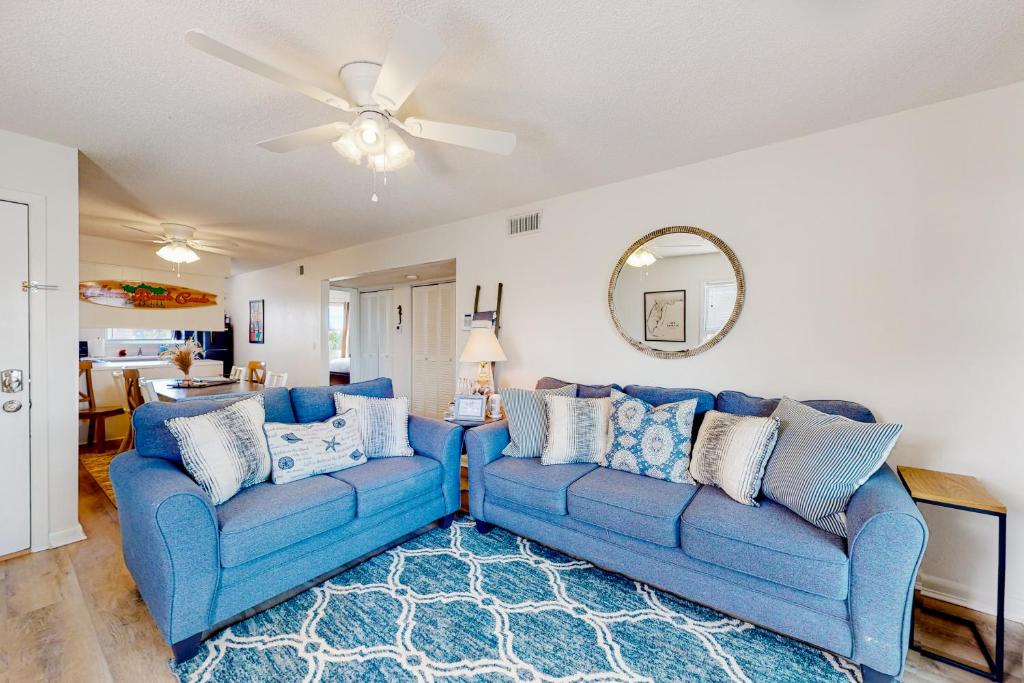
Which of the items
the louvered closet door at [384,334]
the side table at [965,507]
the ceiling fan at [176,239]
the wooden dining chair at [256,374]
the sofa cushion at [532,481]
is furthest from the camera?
the louvered closet door at [384,334]

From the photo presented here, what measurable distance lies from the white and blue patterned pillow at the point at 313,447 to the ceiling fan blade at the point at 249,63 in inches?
65.4

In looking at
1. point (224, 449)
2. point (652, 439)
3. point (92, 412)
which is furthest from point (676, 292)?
point (92, 412)

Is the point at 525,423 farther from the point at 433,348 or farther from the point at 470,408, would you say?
the point at 433,348

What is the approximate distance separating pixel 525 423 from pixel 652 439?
79 centimetres

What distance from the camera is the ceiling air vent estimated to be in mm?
3545

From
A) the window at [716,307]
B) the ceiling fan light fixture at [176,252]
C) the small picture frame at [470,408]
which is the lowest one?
the small picture frame at [470,408]

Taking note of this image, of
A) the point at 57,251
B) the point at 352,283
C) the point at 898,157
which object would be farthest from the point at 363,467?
the point at 352,283

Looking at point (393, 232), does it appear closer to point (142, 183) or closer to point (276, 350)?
point (142, 183)

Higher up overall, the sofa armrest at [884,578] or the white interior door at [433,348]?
the white interior door at [433,348]

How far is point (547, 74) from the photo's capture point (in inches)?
72.3

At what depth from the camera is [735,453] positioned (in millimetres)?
2047

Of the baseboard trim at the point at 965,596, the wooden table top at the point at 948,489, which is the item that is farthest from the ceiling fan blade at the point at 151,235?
the baseboard trim at the point at 965,596

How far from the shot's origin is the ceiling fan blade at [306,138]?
5.94ft

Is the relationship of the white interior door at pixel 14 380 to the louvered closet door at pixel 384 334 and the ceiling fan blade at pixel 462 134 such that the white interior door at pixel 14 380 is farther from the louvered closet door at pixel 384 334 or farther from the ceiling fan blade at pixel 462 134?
the louvered closet door at pixel 384 334
